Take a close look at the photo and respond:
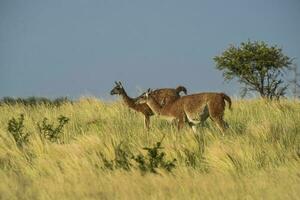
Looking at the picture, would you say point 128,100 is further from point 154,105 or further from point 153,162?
point 153,162

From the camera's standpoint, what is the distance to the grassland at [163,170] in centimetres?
836

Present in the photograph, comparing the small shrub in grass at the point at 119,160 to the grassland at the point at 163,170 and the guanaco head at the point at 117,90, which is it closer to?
the grassland at the point at 163,170

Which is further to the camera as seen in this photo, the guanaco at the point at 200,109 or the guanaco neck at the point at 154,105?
the guanaco neck at the point at 154,105

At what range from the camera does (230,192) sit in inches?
324

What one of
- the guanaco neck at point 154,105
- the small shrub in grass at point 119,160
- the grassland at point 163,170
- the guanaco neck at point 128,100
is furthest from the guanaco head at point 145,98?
the small shrub in grass at point 119,160

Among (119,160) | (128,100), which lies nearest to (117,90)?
(128,100)

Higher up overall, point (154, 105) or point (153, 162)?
point (154, 105)

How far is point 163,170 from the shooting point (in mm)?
9773

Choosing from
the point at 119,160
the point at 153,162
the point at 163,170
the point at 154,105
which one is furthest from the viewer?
the point at 154,105

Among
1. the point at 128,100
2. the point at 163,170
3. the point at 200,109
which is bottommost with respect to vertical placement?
the point at 163,170

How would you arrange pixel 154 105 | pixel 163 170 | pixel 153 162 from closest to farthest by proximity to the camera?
pixel 163 170 → pixel 153 162 → pixel 154 105

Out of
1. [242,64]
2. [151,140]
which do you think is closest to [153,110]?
[151,140]

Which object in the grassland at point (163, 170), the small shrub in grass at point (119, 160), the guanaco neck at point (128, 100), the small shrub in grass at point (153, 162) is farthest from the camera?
the guanaco neck at point (128, 100)

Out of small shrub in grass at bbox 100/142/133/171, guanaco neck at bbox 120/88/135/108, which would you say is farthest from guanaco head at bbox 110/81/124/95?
small shrub in grass at bbox 100/142/133/171
